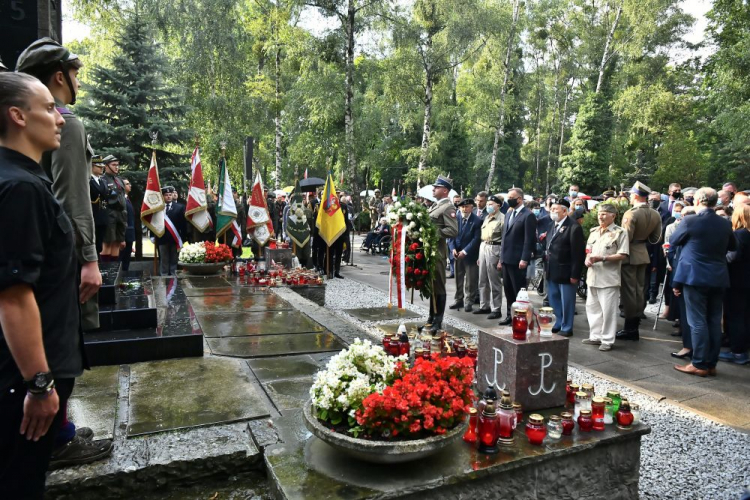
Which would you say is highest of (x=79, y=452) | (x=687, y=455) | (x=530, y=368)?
(x=530, y=368)

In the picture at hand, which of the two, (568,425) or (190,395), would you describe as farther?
(190,395)

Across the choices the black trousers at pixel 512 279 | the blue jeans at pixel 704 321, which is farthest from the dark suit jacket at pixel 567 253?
the blue jeans at pixel 704 321

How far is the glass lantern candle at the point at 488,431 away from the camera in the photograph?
306 centimetres

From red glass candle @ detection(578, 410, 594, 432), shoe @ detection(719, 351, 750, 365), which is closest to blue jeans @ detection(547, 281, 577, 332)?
shoe @ detection(719, 351, 750, 365)

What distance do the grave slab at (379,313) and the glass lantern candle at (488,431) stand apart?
5058mm

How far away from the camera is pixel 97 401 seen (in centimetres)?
387

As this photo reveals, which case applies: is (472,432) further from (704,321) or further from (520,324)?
(704,321)

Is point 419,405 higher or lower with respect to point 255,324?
higher

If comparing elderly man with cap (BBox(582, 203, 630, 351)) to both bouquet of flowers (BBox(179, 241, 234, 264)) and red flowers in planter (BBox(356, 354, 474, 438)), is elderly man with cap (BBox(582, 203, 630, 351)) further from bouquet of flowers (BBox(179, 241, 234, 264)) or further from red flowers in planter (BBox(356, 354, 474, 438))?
bouquet of flowers (BBox(179, 241, 234, 264))

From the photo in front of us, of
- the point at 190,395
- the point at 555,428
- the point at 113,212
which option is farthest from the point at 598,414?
the point at 113,212

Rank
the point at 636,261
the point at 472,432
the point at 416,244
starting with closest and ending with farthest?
the point at 472,432 < the point at 416,244 < the point at 636,261

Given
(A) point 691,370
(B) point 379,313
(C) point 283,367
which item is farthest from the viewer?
(B) point 379,313

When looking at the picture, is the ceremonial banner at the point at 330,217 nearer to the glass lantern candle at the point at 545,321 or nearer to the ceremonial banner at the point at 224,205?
the ceremonial banner at the point at 224,205

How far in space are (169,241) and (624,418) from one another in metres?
9.48
